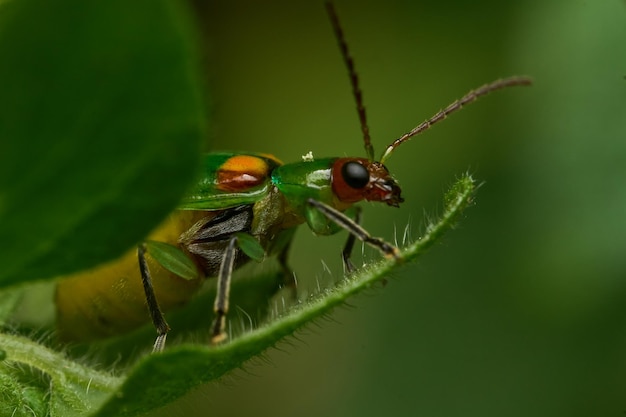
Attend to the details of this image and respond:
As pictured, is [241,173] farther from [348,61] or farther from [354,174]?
[348,61]

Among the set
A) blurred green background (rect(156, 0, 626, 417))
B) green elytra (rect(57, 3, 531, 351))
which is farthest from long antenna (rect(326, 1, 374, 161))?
blurred green background (rect(156, 0, 626, 417))

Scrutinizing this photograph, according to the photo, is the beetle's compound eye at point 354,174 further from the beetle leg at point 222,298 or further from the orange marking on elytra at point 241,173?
the beetle leg at point 222,298

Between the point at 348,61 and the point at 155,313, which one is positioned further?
the point at 348,61

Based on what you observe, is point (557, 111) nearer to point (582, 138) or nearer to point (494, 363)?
point (582, 138)

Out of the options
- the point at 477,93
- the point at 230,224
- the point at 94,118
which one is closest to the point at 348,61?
the point at 477,93

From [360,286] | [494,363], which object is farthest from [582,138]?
[360,286]

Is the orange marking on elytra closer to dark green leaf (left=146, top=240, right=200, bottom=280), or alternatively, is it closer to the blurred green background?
dark green leaf (left=146, top=240, right=200, bottom=280)
